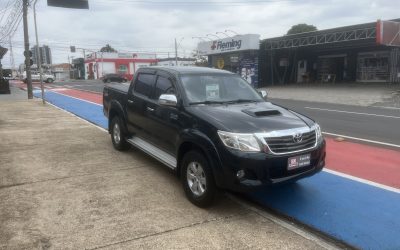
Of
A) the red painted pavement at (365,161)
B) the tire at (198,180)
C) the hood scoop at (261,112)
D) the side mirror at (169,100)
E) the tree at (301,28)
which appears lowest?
the red painted pavement at (365,161)

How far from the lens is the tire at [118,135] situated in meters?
8.15

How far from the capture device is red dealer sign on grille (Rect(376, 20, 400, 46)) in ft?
85.1

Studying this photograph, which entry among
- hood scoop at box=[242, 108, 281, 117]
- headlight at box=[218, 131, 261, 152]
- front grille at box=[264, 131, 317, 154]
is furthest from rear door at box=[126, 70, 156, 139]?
front grille at box=[264, 131, 317, 154]

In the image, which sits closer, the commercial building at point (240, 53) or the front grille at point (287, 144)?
the front grille at point (287, 144)

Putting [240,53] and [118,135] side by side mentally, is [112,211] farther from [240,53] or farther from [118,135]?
[240,53]

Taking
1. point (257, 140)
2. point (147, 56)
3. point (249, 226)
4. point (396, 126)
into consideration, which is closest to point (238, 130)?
point (257, 140)

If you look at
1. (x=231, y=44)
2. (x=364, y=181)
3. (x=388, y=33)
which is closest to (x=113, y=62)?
(x=231, y=44)

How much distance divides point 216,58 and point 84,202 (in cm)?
3842

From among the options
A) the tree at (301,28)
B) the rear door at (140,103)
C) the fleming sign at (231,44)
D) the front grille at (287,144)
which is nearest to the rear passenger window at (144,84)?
the rear door at (140,103)

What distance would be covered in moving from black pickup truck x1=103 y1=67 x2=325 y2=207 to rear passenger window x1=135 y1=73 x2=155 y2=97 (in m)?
0.02

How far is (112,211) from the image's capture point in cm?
507

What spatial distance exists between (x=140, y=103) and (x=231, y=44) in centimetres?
3257

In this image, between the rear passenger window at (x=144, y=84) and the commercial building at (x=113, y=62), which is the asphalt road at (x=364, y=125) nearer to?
the rear passenger window at (x=144, y=84)

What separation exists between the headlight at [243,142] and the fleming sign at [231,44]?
106ft
